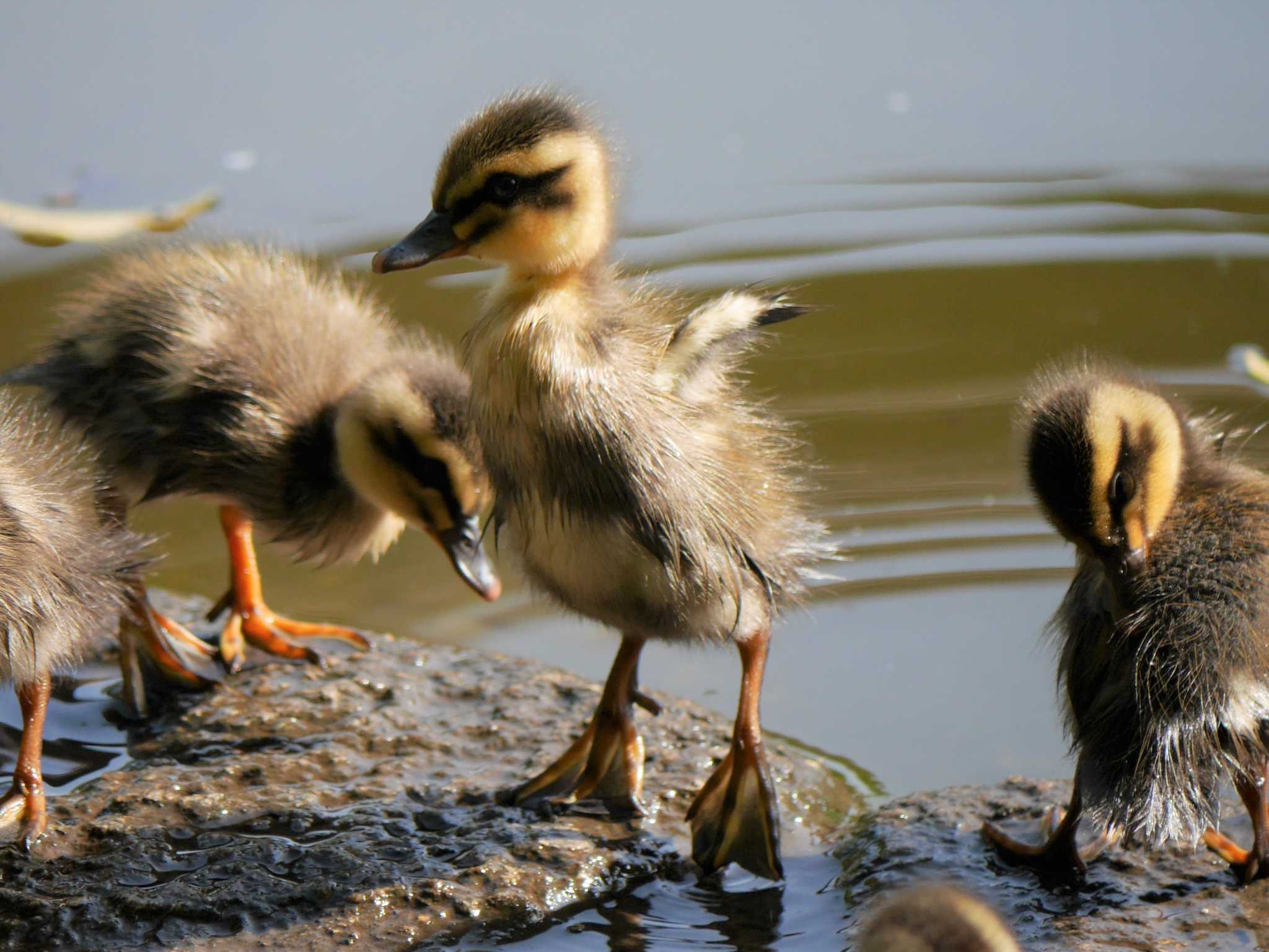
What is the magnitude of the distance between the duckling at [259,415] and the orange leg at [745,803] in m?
0.66

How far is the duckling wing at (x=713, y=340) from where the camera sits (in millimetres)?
3104

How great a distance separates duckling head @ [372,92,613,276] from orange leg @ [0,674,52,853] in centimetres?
101

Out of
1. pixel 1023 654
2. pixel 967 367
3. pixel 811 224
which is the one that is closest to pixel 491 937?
pixel 1023 654

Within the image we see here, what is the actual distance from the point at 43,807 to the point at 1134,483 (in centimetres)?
199

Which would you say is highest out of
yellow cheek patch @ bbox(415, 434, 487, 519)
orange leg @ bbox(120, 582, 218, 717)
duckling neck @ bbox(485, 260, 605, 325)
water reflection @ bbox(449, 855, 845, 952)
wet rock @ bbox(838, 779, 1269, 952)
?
duckling neck @ bbox(485, 260, 605, 325)

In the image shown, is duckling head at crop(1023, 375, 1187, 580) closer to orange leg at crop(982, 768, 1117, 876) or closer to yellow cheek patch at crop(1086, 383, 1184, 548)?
yellow cheek patch at crop(1086, 383, 1184, 548)

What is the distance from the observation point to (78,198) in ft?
18.8

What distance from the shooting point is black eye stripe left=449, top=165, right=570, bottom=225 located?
9.81 ft

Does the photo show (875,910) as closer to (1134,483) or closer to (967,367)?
(1134,483)

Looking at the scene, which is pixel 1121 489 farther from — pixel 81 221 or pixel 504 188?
pixel 81 221

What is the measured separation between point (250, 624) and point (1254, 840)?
2123 mm

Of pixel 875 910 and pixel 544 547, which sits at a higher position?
pixel 544 547

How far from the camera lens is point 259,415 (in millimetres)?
3688

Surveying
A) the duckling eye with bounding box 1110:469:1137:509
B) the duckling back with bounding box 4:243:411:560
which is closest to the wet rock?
the duckling eye with bounding box 1110:469:1137:509
